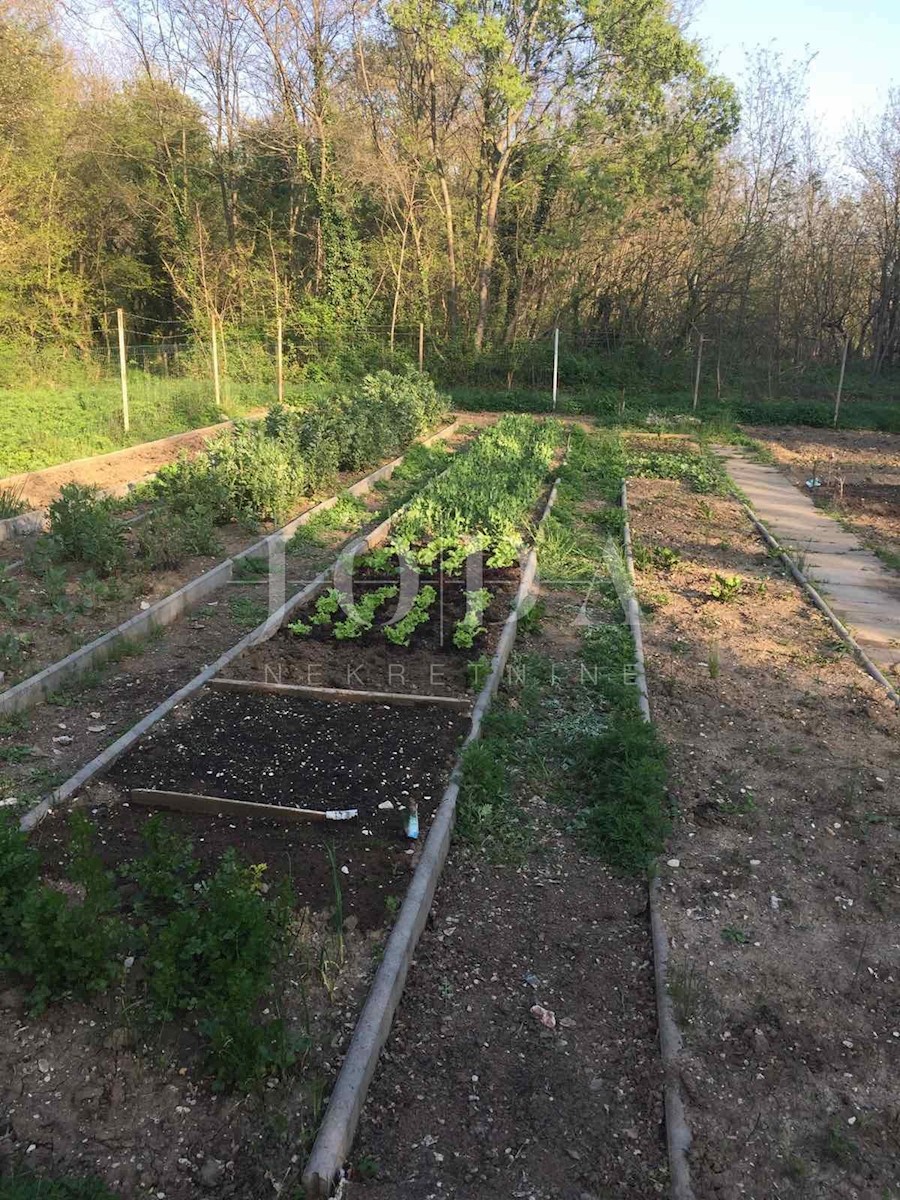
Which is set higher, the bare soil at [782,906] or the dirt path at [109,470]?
the dirt path at [109,470]

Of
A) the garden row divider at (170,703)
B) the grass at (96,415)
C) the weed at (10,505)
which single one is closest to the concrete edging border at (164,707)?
the garden row divider at (170,703)

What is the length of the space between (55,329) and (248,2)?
378 inches

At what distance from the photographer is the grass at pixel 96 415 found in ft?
33.4

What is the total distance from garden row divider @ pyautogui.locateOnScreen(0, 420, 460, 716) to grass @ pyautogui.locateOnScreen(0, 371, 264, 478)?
3.74 m

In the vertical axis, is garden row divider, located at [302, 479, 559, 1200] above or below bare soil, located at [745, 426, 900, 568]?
below

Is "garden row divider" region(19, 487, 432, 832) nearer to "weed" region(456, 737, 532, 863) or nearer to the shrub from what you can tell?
the shrub

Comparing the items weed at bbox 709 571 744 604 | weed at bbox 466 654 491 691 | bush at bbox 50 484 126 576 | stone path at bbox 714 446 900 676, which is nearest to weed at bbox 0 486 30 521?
bush at bbox 50 484 126 576

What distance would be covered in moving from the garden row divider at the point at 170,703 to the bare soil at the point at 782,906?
7.99ft

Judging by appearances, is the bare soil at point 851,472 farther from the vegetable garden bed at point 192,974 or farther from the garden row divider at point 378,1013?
the vegetable garden bed at point 192,974

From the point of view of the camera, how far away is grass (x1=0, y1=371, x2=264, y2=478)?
1018cm

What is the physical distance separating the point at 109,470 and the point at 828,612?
7946 mm

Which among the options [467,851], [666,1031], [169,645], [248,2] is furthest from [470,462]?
[248,2]

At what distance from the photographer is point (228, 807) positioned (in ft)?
11.2

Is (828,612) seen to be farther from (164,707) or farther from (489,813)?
(164,707)
